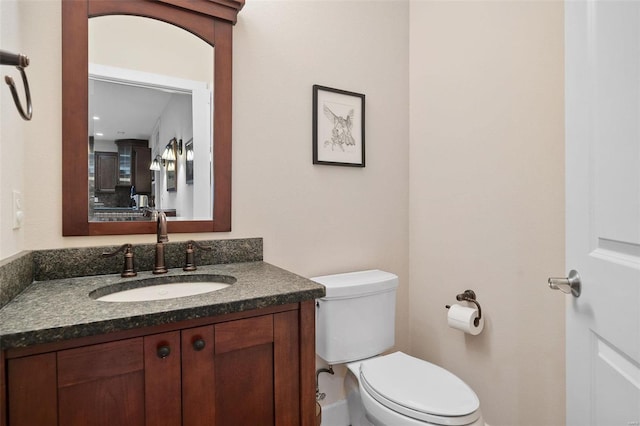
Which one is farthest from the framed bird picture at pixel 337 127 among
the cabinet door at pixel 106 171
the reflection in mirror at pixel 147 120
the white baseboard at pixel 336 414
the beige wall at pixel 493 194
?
the white baseboard at pixel 336 414

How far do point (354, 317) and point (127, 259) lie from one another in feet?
3.27

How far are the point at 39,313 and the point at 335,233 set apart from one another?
1.26 metres

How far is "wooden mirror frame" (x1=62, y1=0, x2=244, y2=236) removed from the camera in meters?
1.25

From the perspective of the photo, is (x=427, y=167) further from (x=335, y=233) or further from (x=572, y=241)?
(x=572, y=241)

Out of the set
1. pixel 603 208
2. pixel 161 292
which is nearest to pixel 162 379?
pixel 161 292

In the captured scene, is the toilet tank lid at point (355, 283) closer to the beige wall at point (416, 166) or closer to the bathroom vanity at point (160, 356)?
the beige wall at point (416, 166)

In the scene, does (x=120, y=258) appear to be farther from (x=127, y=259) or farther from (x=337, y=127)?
(x=337, y=127)

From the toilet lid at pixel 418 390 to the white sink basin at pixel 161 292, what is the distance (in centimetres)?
73

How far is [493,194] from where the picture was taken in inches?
63.1

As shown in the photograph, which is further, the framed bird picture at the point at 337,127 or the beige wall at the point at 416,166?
the framed bird picture at the point at 337,127

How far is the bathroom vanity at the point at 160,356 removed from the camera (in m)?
0.76

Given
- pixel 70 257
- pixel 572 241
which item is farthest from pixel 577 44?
pixel 70 257

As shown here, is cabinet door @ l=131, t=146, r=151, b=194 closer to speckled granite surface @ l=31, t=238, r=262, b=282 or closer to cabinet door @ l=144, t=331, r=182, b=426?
speckled granite surface @ l=31, t=238, r=262, b=282

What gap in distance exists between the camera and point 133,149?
1.40 meters
